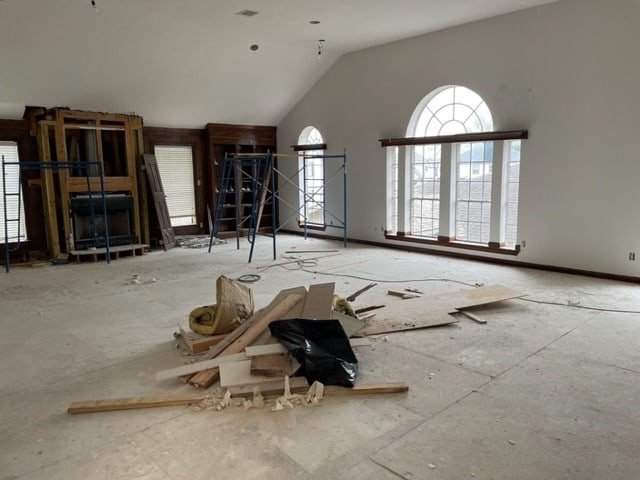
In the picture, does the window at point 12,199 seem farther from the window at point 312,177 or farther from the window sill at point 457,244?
the window sill at point 457,244

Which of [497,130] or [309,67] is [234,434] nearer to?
[497,130]

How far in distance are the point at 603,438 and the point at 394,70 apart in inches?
259

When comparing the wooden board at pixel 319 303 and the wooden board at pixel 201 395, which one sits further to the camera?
the wooden board at pixel 319 303

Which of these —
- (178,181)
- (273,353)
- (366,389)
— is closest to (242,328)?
(273,353)

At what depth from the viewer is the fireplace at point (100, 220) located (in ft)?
25.2

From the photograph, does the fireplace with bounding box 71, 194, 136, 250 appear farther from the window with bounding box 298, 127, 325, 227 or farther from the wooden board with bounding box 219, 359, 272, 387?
the wooden board with bounding box 219, 359, 272, 387

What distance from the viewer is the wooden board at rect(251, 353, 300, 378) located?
313 centimetres

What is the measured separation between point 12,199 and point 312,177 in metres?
5.26

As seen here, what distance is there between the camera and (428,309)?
457 centimetres

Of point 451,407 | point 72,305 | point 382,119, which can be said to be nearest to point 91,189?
point 72,305

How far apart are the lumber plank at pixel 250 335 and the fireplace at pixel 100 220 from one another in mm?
4940

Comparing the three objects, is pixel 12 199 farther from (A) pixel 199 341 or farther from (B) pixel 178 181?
(A) pixel 199 341

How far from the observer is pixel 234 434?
2623 mm

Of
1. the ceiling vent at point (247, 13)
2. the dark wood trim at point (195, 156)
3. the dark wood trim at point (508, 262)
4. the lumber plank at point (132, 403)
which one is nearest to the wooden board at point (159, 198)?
the dark wood trim at point (195, 156)
